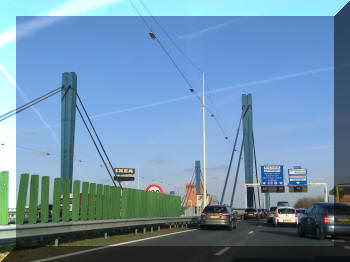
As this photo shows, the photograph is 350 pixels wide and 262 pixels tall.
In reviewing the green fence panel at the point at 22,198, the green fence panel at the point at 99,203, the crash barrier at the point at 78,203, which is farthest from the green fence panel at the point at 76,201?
the green fence panel at the point at 22,198

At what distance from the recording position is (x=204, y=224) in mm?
23578

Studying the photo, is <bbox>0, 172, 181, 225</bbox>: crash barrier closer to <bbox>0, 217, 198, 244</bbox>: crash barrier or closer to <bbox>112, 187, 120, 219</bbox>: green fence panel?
<bbox>112, 187, 120, 219</bbox>: green fence panel

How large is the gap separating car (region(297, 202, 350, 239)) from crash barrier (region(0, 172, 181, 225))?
7.94 meters

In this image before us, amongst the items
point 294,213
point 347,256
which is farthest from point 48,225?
point 294,213

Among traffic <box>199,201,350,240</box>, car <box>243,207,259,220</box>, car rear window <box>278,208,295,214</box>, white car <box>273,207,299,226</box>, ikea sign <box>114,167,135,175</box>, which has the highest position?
ikea sign <box>114,167,135,175</box>

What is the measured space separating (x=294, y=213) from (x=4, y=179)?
2161cm

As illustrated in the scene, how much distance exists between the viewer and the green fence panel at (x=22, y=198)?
1118 centimetres

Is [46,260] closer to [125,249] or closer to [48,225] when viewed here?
[48,225]

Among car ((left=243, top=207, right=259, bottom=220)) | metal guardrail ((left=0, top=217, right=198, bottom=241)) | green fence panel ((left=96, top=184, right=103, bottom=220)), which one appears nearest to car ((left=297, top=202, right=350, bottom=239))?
metal guardrail ((left=0, top=217, right=198, bottom=241))

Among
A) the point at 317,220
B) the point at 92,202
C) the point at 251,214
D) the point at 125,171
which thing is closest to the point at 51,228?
the point at 92,202

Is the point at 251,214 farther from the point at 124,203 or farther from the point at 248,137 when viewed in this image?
the point at 124,203

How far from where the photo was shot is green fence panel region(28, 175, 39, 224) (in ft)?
38.1

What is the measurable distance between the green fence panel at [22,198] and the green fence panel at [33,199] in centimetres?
24

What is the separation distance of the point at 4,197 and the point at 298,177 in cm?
5275
